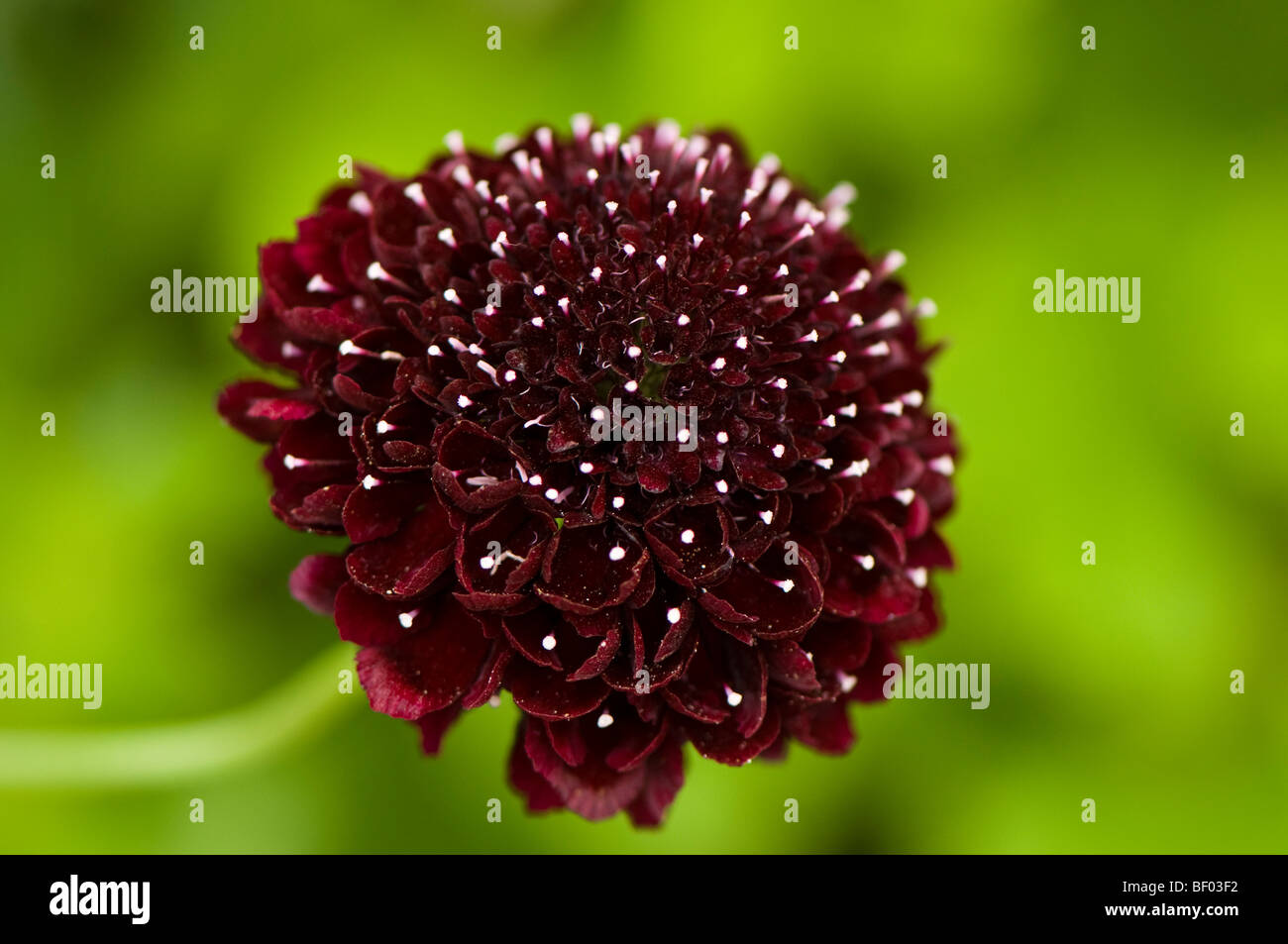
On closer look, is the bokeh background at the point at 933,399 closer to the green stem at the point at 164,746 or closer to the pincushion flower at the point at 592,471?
the green stem at the point at 164,746

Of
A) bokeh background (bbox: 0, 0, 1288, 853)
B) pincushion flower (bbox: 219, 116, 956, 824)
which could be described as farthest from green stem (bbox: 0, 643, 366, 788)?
pincushion flower (bbox: 219, 116, 956, 824)

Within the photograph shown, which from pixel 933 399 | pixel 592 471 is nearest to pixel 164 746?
pixel 592 471

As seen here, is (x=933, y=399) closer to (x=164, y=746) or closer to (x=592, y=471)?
(x=592, y=471)

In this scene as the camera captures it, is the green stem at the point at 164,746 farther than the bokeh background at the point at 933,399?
No

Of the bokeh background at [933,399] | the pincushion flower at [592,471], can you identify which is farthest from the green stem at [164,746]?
the pincushion flower at [592,471]

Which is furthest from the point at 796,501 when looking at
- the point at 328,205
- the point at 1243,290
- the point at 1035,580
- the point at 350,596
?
the point at 1243,290
